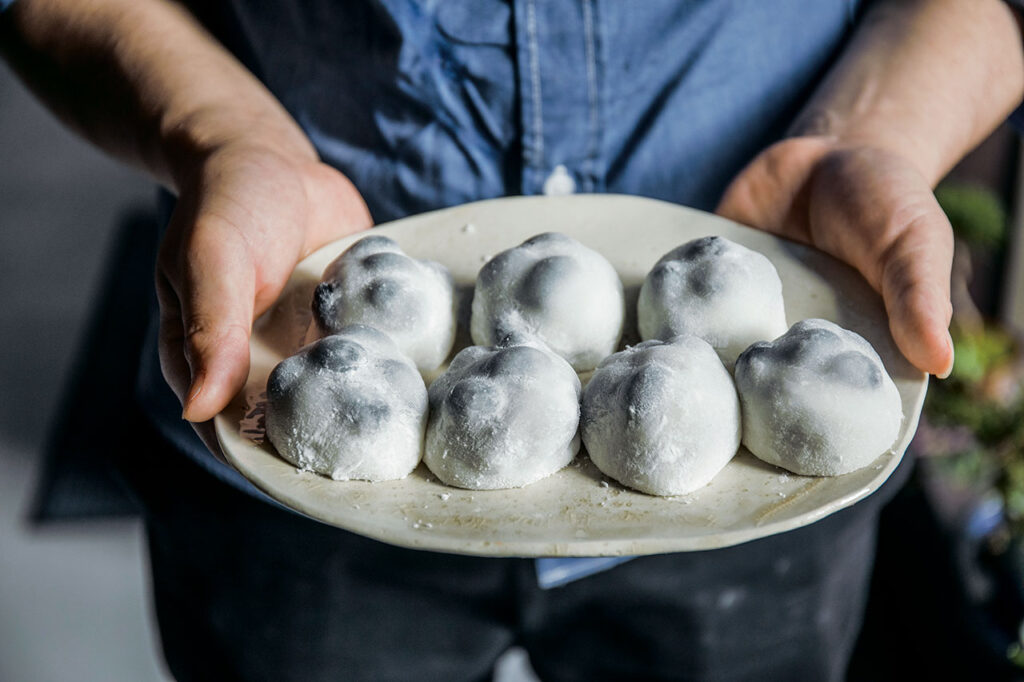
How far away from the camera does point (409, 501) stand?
0.61 m

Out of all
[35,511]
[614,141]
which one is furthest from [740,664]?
[35,511]

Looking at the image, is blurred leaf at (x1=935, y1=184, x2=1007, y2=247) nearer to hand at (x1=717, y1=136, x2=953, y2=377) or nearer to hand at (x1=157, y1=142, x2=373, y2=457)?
hand at (x1=717, y1=136, x2=953, y2=377)

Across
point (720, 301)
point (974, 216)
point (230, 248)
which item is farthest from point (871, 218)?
point (974, 216)

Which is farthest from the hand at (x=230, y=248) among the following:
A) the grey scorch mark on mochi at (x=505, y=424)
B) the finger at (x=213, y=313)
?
the grey scorch mark on mochi at (x=505, y=424)

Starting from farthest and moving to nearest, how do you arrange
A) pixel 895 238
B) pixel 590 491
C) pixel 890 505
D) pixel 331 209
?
1. pixel 890 505
2. pixel 331 209
3. pixel 895 238
4. pixel 590 491

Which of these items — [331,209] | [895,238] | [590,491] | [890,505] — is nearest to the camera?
[590,491]

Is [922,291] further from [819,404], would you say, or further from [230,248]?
[230,248]

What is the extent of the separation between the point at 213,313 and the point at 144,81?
39cm

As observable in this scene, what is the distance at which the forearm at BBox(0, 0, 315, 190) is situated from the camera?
34.6 inches

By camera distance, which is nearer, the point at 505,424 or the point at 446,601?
the point at 505,424

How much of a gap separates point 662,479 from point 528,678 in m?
1.06

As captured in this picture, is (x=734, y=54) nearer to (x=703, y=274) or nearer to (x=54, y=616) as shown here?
(x=703, y=274)

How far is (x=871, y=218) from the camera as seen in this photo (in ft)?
2.44

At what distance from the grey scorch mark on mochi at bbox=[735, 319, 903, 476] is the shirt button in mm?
292
